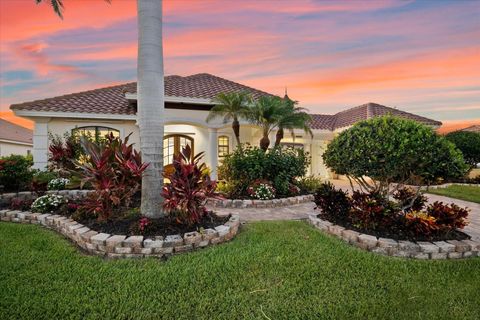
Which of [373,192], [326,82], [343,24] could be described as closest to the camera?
[373,192]

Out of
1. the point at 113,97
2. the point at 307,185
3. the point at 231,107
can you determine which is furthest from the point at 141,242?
the point at 113,97

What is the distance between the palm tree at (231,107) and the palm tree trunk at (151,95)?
6.09 meters

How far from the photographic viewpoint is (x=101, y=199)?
17.0ft

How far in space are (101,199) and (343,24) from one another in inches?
359

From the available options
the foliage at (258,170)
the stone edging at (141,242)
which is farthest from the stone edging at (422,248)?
the foliage at (258,170)

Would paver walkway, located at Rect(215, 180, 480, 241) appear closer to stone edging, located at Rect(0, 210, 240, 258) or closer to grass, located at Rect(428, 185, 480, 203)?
grass, located at Rect(428, 185, 480, 203)

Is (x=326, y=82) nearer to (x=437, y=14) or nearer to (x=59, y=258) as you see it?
(x=437, y=14)

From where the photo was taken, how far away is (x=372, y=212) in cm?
491

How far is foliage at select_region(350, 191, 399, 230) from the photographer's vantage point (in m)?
4.92

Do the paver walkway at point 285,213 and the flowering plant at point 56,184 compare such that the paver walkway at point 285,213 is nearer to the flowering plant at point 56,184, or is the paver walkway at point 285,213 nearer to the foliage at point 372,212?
the foliage at point 372,212

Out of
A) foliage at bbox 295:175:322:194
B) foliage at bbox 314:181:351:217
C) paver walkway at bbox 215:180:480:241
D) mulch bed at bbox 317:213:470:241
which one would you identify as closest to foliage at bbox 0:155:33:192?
paver walkway at bbox 215:180:480:241

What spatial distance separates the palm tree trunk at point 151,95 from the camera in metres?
4.91

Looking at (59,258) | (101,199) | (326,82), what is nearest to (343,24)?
(326,82)

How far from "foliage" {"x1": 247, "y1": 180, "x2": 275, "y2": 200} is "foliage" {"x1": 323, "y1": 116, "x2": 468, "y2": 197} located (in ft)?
11.7
